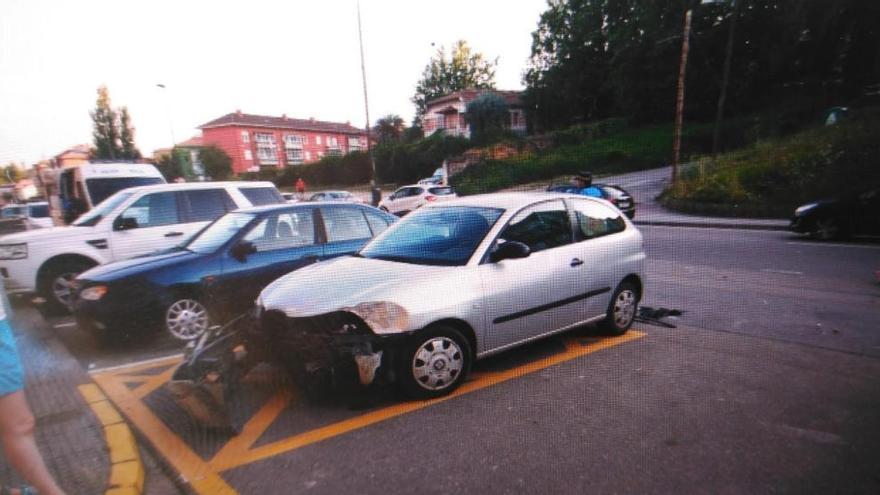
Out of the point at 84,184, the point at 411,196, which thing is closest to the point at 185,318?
the point at 84,184

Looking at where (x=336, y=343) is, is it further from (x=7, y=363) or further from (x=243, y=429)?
(x=7, y=363)

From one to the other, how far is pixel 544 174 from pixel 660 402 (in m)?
8.89

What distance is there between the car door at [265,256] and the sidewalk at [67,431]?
1.26 metres

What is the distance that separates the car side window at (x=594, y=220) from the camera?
3877 mm

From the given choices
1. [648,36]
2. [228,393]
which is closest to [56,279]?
[228,393]

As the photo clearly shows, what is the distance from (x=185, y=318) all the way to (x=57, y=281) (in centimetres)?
273

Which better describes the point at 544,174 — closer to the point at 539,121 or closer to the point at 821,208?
the point at 821,208

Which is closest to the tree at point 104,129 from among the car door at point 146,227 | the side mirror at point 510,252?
the car door at point 146,227

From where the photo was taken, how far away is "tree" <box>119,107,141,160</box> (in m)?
4.74

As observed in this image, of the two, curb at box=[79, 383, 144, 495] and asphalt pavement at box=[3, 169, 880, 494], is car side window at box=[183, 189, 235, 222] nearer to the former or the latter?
asphalt pavement at box=[3, 169, 880, 494]

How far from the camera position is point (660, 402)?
2.88 metres

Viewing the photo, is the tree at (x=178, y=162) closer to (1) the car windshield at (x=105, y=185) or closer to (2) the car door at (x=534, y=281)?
(1) the car windshield at (x=105, y=185)

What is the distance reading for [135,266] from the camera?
163 inches

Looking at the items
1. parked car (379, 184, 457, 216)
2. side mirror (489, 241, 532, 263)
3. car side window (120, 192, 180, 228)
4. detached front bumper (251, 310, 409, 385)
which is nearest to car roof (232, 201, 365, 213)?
car side window (120, 192, 180, 228)
